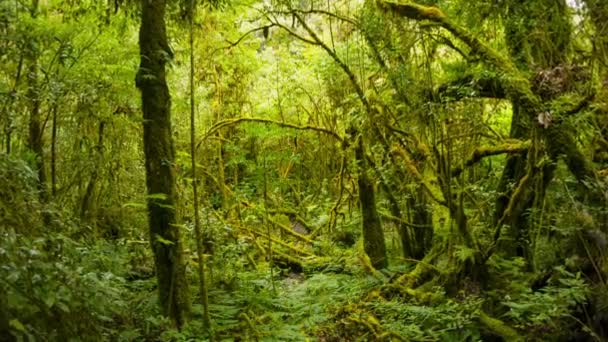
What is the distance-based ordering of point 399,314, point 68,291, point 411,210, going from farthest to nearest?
1. point 411,210
2. point 399,314
3. point 68,291

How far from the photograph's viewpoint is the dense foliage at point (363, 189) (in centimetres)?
382

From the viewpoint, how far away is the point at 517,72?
476cm

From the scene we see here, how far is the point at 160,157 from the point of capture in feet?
15.6

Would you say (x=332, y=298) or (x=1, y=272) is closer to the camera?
(x=1, y=272)

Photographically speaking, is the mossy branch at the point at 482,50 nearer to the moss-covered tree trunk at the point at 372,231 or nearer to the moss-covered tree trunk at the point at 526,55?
the moss-covered tree trunk at the point at 526,55

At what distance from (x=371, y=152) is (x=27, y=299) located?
5.24 m

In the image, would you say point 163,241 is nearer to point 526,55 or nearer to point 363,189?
point 363,189

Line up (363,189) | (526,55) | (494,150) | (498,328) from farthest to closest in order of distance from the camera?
1. (363,189)
2. (494,150)
3. (526,55)
4. (498,328)

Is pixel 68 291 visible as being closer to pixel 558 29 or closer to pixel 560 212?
pixel 560 212

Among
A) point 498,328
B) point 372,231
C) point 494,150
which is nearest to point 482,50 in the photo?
point 494,150

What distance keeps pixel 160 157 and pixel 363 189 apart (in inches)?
123

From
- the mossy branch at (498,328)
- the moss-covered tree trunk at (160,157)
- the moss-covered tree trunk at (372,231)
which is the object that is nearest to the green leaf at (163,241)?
the moss-covered tree trunk at (160,157)

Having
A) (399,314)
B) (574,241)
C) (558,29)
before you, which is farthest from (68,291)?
(558,29)

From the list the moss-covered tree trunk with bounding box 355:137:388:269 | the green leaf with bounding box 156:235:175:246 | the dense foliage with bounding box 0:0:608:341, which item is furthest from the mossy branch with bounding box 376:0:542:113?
the green leaf with bounding box 156:235:175:246
